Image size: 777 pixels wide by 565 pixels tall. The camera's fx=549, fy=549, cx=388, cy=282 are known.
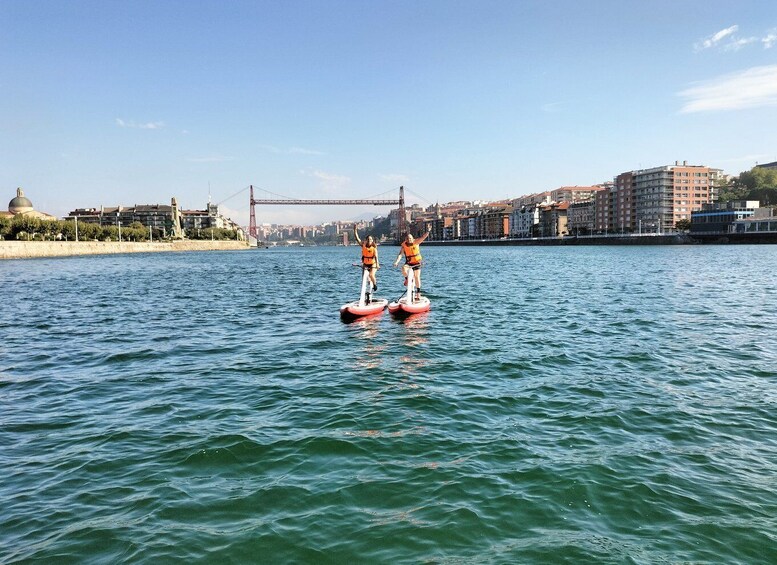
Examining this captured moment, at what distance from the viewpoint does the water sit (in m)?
5.24

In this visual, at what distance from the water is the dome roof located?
18095 centimetres

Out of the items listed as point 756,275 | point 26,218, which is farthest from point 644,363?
point 26,218

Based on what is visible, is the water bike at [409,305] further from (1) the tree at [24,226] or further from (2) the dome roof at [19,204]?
(2) the dome roof at [19,204]

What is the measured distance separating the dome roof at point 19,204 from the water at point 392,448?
18095 centimetres

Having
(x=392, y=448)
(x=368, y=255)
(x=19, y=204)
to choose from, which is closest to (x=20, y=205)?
(x=19, y=204)

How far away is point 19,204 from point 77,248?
8219cm

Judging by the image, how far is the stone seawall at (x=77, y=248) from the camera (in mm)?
85750

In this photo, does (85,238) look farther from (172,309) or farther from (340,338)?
(340,338)

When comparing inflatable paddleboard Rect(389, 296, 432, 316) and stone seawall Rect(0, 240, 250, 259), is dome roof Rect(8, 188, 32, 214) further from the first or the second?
inflatable paddleboard Rect(389, 296, 432, 316)

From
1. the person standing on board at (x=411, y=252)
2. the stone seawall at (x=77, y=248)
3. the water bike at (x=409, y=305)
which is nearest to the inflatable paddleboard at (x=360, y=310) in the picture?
the water bike at (x=409, y=305)

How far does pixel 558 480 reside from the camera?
641 cm

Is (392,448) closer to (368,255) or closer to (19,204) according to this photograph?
(368,255)

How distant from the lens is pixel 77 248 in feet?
349

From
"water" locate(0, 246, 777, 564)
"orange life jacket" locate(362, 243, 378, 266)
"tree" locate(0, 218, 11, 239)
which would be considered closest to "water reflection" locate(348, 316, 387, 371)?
"water" locate(0, 246, 777, 564)
